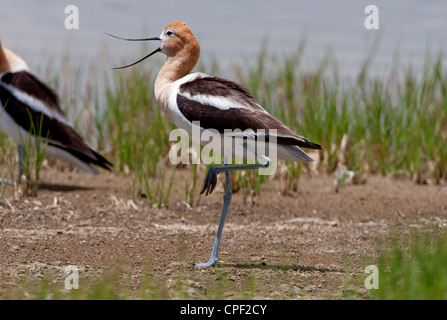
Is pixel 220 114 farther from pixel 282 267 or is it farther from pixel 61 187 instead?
pixel 61 187

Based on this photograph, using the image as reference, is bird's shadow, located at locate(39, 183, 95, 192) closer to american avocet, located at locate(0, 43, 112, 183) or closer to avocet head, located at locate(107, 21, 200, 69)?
american avocet, located at locate(0, 43, 112, 183)

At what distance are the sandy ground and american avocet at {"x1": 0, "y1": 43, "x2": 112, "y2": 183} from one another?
1.14 feet

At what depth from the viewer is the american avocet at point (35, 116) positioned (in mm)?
7727

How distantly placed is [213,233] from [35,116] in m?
2.97

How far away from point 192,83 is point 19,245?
5.88 ft

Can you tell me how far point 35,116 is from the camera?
25.6 feet

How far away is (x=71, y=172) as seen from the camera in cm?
873

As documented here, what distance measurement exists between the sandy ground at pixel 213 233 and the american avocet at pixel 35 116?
348mm

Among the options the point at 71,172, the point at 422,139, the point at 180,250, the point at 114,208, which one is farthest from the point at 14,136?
the point at 422,139

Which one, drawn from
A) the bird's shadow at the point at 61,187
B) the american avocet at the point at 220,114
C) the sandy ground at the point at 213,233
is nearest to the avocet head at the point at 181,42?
the american avocet at the point at 220,114

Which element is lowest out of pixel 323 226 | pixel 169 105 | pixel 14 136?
pixel 323 226

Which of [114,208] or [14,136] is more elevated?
[14,136]

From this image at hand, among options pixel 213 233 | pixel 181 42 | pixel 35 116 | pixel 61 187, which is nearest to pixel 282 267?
pixel 213 233

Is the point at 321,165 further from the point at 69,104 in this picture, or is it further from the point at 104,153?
the point at 69,104
